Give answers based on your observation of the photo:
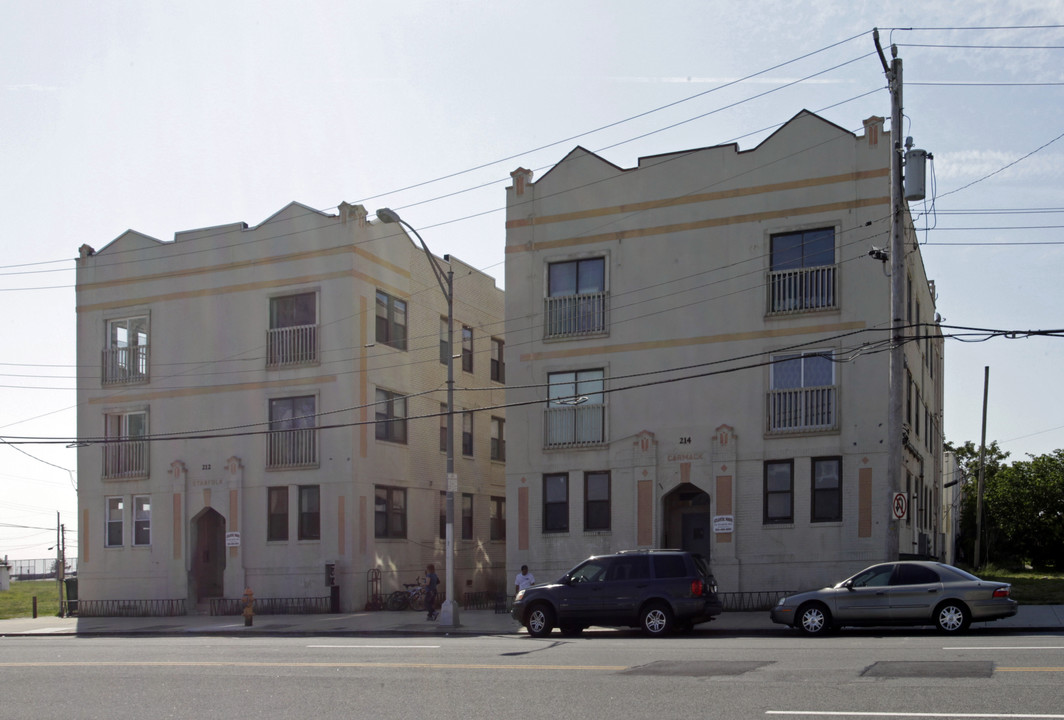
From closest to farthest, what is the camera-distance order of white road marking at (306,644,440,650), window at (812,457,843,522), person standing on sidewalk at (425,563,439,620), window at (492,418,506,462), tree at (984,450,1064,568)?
white road marking at (306,644,440,650) → window at (812,457,843,522) → person standing on sidewalk at (425,563,439,620) → window at (492,418,506,462) → tree at (984,450,1064,568)

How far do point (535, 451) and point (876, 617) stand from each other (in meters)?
12.4

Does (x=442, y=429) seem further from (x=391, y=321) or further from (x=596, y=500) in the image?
(x=596, y=500)

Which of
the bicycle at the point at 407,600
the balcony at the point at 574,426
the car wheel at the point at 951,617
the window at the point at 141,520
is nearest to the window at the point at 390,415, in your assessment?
the bicycle at the point at 407,600

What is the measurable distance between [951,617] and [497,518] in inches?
934

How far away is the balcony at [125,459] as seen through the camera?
117 feet

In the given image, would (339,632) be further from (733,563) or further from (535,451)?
(733,563)

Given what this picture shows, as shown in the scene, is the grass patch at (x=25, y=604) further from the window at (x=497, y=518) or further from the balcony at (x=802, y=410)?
the balcony at (x=802, y=410)

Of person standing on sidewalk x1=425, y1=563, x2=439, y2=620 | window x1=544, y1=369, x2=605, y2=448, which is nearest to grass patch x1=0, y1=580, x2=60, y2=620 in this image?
person standing on sidewalk x1=425, y1=563, x2=439, y2=620

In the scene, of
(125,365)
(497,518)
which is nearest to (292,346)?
(125,365)

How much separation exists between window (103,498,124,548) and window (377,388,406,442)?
8.99 m

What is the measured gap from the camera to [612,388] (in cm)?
2958

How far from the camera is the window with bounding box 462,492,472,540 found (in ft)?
128

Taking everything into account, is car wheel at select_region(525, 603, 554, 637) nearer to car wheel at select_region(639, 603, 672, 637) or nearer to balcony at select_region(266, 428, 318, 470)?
car wheel at select_region(639, 603, 672, 637)

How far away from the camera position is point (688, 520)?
2980 centimetres
